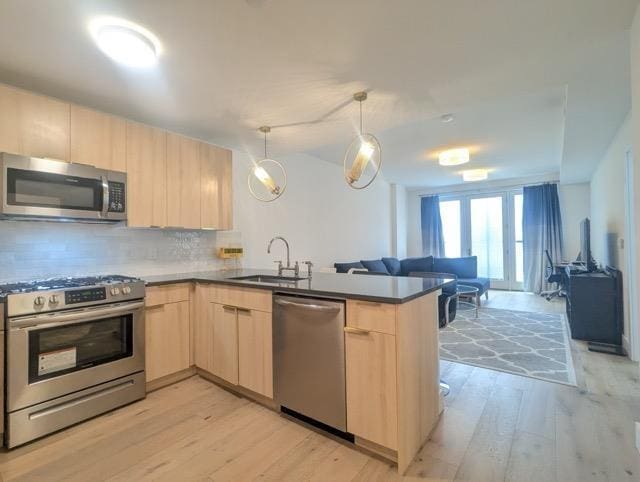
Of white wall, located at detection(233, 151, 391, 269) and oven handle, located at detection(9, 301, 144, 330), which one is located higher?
white wall, located at detection(233, 151, 391, 269)

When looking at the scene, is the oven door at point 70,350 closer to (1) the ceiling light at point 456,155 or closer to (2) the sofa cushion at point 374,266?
(2) the sofa cushion at point 374,266

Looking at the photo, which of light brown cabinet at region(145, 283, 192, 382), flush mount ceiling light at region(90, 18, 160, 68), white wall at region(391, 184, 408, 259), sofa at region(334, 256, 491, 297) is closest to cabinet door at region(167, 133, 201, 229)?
light brown cabinet at region(145, 283, 192, 382)

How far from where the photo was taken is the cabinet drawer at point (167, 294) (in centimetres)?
261

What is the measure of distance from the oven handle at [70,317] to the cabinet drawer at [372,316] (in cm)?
170

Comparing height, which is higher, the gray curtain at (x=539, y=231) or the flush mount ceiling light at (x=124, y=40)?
the flush mount ceiling light at (x=124, y=40)

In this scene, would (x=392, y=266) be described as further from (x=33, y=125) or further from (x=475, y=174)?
(x=33, y=125)

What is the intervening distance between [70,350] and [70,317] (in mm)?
235

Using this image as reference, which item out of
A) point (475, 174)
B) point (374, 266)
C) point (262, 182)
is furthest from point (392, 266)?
point (262, 182)

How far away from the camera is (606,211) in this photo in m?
4.40

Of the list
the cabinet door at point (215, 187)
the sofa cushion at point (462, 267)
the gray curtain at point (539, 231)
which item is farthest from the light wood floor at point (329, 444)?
the gray curtain at point (539, 231)

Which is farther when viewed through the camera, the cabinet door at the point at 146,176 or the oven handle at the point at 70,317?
the cabinet door at the point at 146,176

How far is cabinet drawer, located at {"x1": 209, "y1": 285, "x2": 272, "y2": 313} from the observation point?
7.65 ft

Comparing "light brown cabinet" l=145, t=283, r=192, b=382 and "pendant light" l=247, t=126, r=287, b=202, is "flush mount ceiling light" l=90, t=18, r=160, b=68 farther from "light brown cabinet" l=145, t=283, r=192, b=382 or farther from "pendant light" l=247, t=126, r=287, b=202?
"light brown cabinet" l=145, t=283, r=192, b=382

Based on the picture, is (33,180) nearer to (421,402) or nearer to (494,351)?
(421,402)
